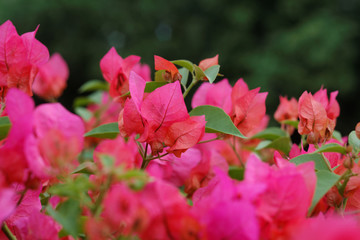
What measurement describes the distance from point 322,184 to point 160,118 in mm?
177

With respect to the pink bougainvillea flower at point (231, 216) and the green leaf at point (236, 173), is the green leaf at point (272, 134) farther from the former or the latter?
the pink bougainvillea flower at point (231, 216)

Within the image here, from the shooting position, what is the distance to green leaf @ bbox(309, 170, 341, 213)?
376 millimetres

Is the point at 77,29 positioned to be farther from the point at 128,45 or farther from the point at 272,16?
the point at 272,16

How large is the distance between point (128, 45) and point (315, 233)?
6.62 m

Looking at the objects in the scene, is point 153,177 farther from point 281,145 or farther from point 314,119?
point 281,145

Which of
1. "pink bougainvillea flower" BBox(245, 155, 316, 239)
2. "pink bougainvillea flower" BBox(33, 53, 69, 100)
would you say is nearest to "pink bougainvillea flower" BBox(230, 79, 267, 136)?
"pink bougainvillea flower" BBox(245, 155, 316, 239)

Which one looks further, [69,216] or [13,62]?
[13,62]

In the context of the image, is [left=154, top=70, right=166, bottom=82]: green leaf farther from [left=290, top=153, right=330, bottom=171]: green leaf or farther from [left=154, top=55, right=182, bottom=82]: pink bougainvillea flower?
[left=290, top=153, right=330, bottom=171]: green leaf

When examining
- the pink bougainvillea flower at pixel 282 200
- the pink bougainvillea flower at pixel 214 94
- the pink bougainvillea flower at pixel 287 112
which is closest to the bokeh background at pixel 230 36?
the pink bougainvillea flower at pixel 287 112

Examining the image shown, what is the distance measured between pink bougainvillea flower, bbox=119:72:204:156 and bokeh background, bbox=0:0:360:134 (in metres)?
4.50

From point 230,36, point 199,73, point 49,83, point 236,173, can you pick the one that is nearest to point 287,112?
point 236,173

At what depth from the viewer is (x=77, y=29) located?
7.12 metres

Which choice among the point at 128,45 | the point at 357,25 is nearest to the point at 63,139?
the point at 357,25

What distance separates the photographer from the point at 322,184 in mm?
388
